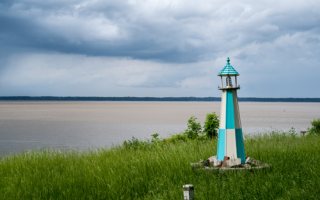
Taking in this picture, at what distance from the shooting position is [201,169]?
21.0 ft

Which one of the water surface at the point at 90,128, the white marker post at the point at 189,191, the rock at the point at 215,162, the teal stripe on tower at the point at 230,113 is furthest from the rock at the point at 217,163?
the water surface at the point at 90,128

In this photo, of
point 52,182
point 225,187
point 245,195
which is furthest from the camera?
point 52,182

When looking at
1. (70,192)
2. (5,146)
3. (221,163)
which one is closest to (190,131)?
(221,163)

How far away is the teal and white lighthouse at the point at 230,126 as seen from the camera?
6.31 meters

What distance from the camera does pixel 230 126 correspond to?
248 inches

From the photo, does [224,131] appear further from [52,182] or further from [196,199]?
[52,182]

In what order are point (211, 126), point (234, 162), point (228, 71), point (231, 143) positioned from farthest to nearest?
point (211, 126) < point (228, 71) < point (231, 143) < point (234, 162)

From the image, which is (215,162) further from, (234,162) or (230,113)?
(230,113)

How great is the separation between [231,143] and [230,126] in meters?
0.41

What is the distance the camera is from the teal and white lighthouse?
20.7ft

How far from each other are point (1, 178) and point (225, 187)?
20.4 ft

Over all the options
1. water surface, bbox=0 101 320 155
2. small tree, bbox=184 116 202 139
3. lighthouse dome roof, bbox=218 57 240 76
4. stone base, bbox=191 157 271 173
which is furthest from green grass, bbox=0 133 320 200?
small tree, bbox=184 116 202 139

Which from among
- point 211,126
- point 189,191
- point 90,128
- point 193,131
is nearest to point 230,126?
point 189,191

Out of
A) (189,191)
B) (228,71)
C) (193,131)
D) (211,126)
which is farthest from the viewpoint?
→ (193,131)
